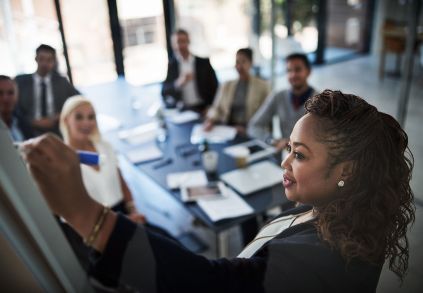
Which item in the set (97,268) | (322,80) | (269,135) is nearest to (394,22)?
(322,80)

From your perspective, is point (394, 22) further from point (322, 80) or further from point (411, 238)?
point (411, 238)

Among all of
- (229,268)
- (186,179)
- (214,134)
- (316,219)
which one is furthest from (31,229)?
(214,134)

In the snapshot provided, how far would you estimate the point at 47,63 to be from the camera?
0.97m

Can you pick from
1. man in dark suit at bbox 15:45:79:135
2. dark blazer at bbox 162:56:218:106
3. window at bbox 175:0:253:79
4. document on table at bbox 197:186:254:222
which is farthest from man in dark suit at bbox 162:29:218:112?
man in dark suit at bbox 15:45:79:135

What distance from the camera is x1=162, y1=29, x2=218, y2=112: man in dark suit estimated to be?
3746 mm

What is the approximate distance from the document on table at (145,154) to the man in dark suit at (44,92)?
134cm

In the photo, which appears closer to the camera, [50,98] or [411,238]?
[411,238]

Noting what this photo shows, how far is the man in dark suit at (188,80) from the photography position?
3746 millimetres

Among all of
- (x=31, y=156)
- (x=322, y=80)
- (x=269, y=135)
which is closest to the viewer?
(x=31, y=156)

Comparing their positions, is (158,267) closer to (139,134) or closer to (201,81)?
(139,134)

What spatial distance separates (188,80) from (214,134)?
1095mm

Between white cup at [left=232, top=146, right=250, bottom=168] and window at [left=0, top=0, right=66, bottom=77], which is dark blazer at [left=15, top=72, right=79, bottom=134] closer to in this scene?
window at [left=0, top=0, right=66, bottom=77]

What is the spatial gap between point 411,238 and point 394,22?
133 inches

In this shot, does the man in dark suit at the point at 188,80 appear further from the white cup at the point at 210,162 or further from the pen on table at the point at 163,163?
the white cup at the point at 210,162
